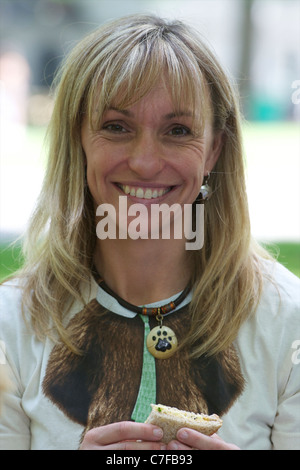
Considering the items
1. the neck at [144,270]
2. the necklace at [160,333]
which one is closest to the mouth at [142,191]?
the neck at [144,270]

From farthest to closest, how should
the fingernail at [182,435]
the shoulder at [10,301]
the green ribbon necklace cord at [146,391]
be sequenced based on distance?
the shoulder at [10,301]
the green ribbon necklace cord at [146,391]
the fingernail at [182,435]

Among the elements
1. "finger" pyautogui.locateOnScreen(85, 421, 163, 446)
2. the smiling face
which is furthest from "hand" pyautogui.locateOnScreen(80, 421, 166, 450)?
the smiling face

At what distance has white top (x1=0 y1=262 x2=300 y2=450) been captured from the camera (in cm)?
135

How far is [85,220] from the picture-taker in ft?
5.07

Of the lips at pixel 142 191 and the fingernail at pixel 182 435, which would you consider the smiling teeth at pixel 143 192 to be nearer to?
the lips at pixel 142 191

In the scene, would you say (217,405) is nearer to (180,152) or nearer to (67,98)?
(180,152)

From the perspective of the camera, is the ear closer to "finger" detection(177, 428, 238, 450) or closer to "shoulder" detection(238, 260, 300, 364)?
"shoulder" detection(238, 260, 300, 364)

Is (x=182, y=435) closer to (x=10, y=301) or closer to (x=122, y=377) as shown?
(x=122, y=377)

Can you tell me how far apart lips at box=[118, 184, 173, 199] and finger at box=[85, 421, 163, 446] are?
0.44 meters

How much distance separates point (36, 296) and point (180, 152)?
1.39 ft

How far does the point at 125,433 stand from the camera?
1245mm

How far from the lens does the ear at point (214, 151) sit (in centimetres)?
150

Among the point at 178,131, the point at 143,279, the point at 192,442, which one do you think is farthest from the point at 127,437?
the point at 178,131
